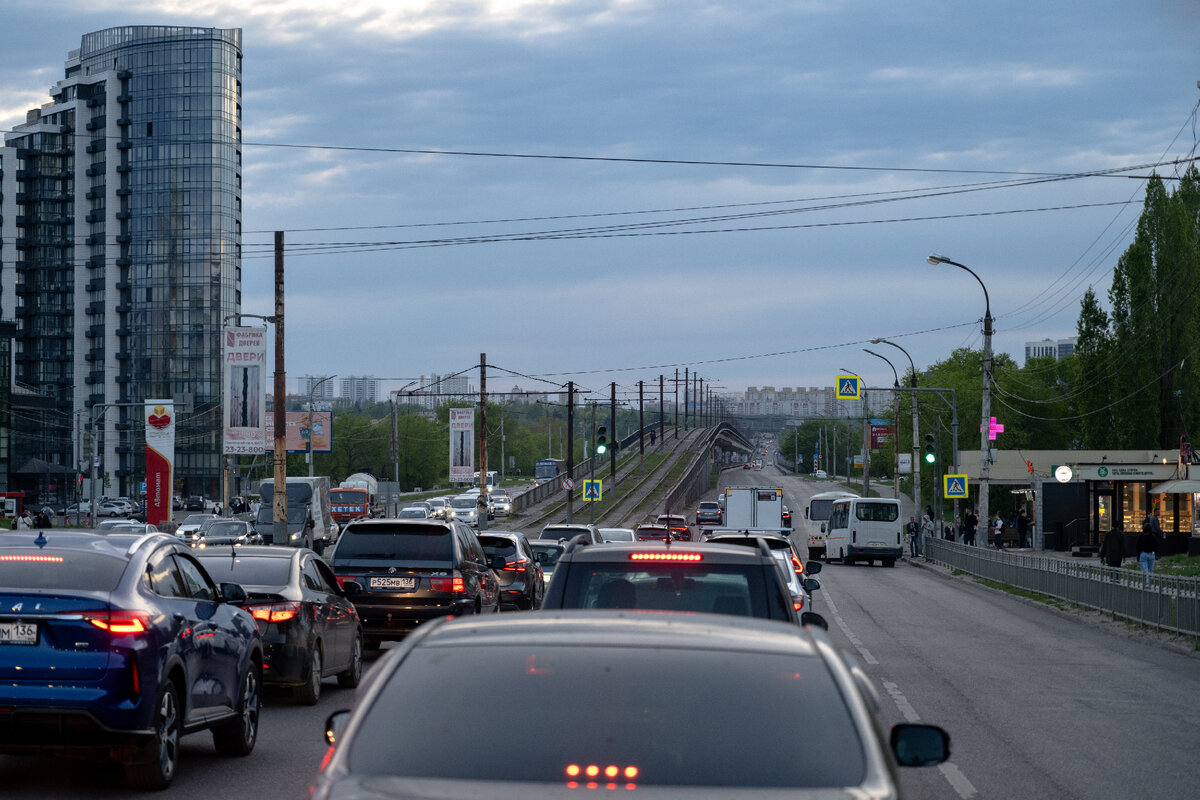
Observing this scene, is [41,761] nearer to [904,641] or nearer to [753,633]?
[753,633]

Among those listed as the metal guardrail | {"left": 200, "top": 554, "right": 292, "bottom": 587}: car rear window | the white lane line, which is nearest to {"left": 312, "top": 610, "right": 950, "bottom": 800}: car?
the white lane line

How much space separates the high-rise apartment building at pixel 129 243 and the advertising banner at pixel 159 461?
82.8m

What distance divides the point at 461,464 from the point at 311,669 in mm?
68715

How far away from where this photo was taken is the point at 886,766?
398 centimetres

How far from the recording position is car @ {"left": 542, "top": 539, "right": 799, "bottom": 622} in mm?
8773

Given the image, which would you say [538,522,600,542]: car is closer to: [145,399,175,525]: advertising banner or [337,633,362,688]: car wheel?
[337,633,362,688]: car wheel

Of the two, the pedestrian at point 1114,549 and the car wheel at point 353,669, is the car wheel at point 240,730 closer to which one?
the car wheel at point 353,669

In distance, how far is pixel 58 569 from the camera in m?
9.55

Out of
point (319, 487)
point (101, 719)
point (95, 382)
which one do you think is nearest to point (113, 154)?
point (95, 382)

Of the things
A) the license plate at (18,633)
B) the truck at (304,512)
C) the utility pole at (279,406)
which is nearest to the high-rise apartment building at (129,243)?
the truck at (304,512)

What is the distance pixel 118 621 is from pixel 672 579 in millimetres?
3449

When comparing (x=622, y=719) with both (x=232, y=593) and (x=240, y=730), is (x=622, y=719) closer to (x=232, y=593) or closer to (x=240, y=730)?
(x=232, y=593)

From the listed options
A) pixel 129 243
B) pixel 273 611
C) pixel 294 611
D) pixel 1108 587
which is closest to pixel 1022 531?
pixel 1108 587

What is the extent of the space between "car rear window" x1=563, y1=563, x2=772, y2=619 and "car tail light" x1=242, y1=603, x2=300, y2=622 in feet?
18.1
